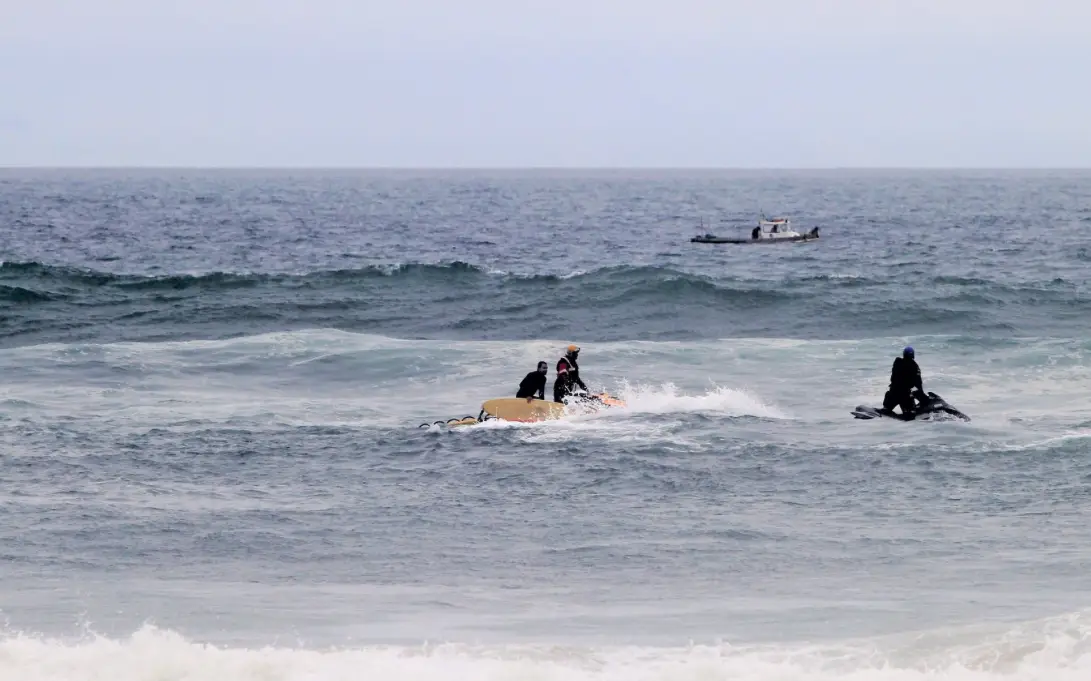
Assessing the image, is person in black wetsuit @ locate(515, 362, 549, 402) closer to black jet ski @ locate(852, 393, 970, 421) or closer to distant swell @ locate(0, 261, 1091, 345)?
black jet ski @ locate(852, 393, 970, 421)

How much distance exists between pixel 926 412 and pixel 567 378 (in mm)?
5641

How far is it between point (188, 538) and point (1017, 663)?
8.69m

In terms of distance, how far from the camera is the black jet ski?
22141mm

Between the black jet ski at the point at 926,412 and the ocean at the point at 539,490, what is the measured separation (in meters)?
0.32

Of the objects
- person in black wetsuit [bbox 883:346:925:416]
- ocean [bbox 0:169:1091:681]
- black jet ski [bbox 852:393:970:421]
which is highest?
person in black wetsuit [bbox 883:346:925:416]

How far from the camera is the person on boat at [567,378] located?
2295 cm

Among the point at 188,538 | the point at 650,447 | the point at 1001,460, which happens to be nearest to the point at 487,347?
the point at 650,447

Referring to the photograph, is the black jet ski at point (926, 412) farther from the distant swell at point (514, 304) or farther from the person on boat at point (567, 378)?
the distant swell at point (514, 304)

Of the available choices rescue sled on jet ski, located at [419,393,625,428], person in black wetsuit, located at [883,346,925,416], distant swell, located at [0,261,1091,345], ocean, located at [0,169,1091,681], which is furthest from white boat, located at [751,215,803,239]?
rescue sled on jet ski, located at [419,393,625,428]

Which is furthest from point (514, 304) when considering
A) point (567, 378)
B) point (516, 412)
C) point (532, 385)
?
point (516, 412)

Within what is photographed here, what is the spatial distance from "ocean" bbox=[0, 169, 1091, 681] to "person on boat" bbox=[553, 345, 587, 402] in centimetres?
67

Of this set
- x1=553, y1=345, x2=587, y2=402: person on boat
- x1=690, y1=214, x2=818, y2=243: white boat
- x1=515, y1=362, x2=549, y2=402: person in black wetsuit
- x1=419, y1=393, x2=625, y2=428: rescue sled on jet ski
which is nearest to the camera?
x1=419, y1=393, x2=625, y2=428: rescue sled on jet ski

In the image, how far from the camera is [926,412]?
72.9 feet

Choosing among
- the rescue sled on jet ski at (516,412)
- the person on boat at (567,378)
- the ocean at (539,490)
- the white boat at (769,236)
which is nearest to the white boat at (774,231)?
the white boat at (769,236)
